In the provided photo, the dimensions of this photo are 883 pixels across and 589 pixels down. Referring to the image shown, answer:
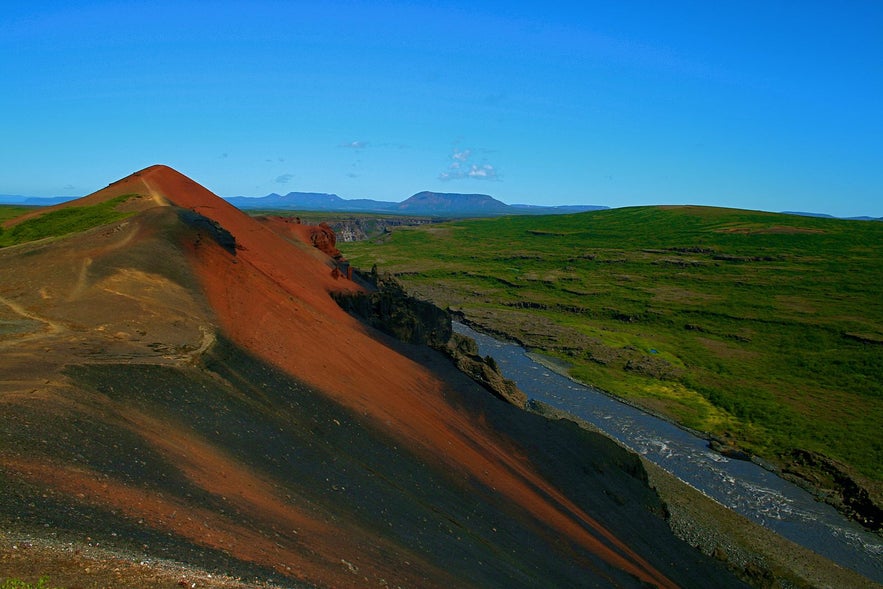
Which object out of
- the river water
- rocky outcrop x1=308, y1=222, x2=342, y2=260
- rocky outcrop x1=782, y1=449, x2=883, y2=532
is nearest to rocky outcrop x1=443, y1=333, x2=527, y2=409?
the river water

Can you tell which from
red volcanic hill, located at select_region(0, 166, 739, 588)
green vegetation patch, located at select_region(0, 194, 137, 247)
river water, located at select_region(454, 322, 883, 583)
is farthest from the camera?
green vegetation patch, located at select_region(0, 194, 137, 247)

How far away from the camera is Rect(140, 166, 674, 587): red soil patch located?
840 inches

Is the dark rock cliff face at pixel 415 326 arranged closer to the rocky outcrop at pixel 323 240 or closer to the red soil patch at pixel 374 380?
the red soil patch at pixel 374 380

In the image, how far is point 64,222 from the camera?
32812 mm

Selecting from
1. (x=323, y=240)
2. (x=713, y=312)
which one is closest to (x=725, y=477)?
(x=323, y=240)

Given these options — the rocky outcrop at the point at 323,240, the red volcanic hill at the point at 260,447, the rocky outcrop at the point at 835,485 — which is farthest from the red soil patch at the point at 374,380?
the rocky outcrop at the point at 323,240

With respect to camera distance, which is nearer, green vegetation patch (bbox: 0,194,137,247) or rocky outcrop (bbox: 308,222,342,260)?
green vegetation patch (bbox: 0,194,137,247)

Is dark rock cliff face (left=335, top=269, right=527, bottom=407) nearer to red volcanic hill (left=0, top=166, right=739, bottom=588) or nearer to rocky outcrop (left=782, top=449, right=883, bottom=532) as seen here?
red volcanic hill (left=0, top=166, right=739, bottom=588)

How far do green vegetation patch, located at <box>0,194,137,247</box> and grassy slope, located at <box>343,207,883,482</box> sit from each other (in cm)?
4168

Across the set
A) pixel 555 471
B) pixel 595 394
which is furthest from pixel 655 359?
pixel 555 471

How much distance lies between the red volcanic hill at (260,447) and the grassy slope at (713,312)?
81.5 ft

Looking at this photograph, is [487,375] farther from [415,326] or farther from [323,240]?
[323,240]

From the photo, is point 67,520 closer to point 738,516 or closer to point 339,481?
point 339,481

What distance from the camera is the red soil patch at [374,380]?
70.0 feet
